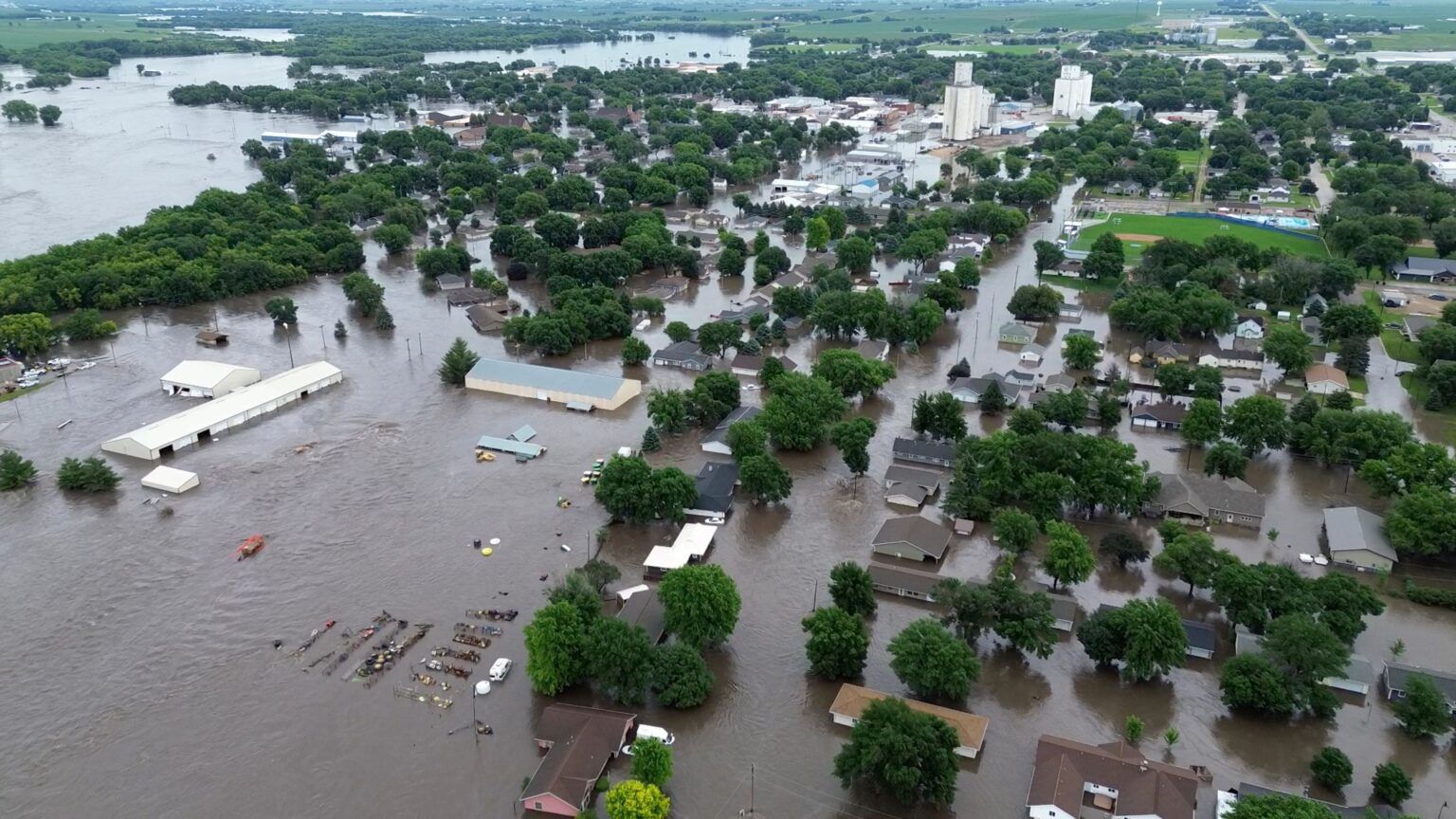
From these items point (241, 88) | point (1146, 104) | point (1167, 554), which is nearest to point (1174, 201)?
point (1146, 104)

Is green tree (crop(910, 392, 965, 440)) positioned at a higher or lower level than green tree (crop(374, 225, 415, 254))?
lower

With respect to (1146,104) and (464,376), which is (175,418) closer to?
(464,376)

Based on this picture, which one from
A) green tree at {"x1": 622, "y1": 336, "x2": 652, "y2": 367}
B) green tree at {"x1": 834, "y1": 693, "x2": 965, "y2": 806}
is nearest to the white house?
green tree at {"x1": 622, "y1": 336, "x2": 652, "y2": 367}

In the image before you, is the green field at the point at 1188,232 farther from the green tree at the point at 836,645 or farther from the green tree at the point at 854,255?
the green tree at the point at 836,645

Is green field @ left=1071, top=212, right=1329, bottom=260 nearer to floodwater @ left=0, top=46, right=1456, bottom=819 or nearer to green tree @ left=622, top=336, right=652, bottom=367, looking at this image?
floodwater @ left=0, top=46, right=1456, bottom=819

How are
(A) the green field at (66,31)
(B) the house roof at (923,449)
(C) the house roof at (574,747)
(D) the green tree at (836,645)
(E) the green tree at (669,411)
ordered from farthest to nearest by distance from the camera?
(A) the green field at (66,31), (E) the green tree at (669,411), (B) the house roof at (923,449), (D) the green tree at (836,645), (C) the house roof at (574,747)

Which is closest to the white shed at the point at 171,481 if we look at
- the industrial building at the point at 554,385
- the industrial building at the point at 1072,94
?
the industrial building at the point at 554,385

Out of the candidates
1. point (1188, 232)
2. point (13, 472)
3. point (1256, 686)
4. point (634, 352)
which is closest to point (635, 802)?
point (1256, 686)
